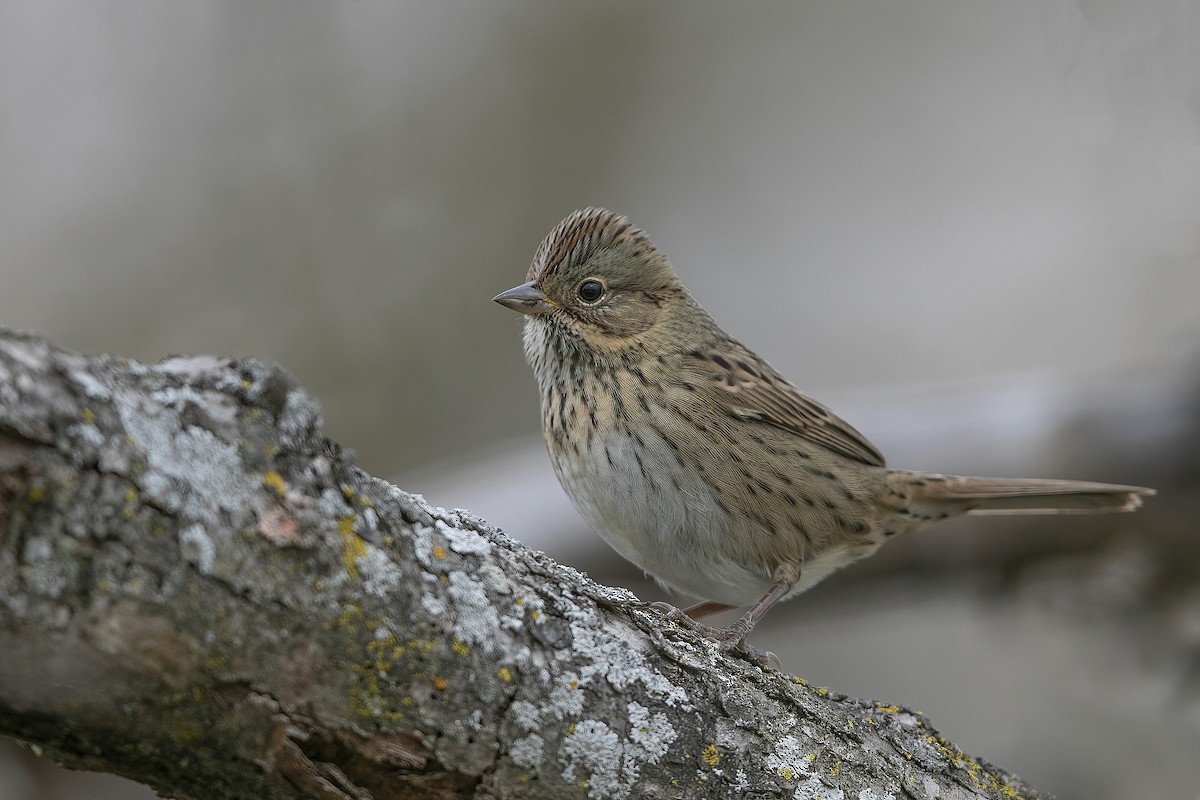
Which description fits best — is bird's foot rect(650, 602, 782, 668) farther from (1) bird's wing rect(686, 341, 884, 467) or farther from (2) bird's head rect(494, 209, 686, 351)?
(2) bird's head rect(494, 209, 686, 351)

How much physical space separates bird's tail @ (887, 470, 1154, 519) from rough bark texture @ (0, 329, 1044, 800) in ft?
7.82

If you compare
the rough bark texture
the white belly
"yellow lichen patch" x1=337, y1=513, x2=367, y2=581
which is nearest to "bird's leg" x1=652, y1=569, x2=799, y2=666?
the white belly

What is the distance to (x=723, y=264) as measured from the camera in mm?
9352

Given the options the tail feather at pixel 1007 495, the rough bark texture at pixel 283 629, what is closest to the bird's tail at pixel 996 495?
the tail feather at pixel 1007 495

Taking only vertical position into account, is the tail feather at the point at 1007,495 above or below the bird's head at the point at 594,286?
below

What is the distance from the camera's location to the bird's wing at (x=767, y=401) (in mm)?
4312

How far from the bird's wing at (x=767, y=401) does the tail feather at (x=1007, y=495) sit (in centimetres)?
23

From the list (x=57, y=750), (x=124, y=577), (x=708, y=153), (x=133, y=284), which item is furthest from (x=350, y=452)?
(x=708, y=153)

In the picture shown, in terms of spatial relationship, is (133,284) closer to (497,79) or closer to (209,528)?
(497,79)

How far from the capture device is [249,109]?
8219 mm

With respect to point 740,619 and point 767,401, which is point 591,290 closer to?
point 767,401

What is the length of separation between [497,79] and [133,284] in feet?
10.8

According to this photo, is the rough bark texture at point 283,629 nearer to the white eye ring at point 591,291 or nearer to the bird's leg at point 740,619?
the bird's leg at point 740,619

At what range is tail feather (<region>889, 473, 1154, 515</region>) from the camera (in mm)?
4660
